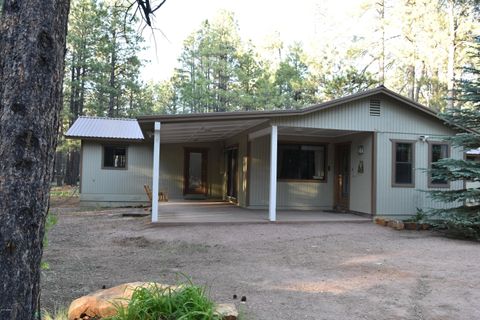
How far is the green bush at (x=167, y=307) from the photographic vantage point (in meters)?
3.12

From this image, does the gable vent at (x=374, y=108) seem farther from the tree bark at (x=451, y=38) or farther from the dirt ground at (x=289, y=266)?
the tree bark at (x=451, y=38)

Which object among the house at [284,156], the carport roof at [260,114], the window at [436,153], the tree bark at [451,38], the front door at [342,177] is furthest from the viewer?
the tree bark at [451,38]

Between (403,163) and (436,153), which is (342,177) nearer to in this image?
(403,163)

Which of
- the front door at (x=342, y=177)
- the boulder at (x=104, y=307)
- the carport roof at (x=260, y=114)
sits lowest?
the boulder at (x=104, y=307)

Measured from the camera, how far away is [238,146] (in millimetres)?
14586

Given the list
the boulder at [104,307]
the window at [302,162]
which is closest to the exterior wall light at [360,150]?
the window at [302,162]

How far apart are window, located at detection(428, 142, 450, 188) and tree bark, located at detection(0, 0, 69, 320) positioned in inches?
442

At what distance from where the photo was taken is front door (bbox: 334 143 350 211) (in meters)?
12.9

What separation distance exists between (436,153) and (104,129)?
11.7 meters

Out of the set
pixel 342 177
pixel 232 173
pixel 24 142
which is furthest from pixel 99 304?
pixel 232 173

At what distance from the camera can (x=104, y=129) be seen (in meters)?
16.2

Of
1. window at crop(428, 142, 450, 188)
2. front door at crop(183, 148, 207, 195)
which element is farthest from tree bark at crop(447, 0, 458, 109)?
front door at crop(183, 148, 207, 195)

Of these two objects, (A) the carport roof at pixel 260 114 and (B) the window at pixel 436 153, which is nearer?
(A) the carport roof at pixel 260 114

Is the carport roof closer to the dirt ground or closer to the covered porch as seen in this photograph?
the covered porch
